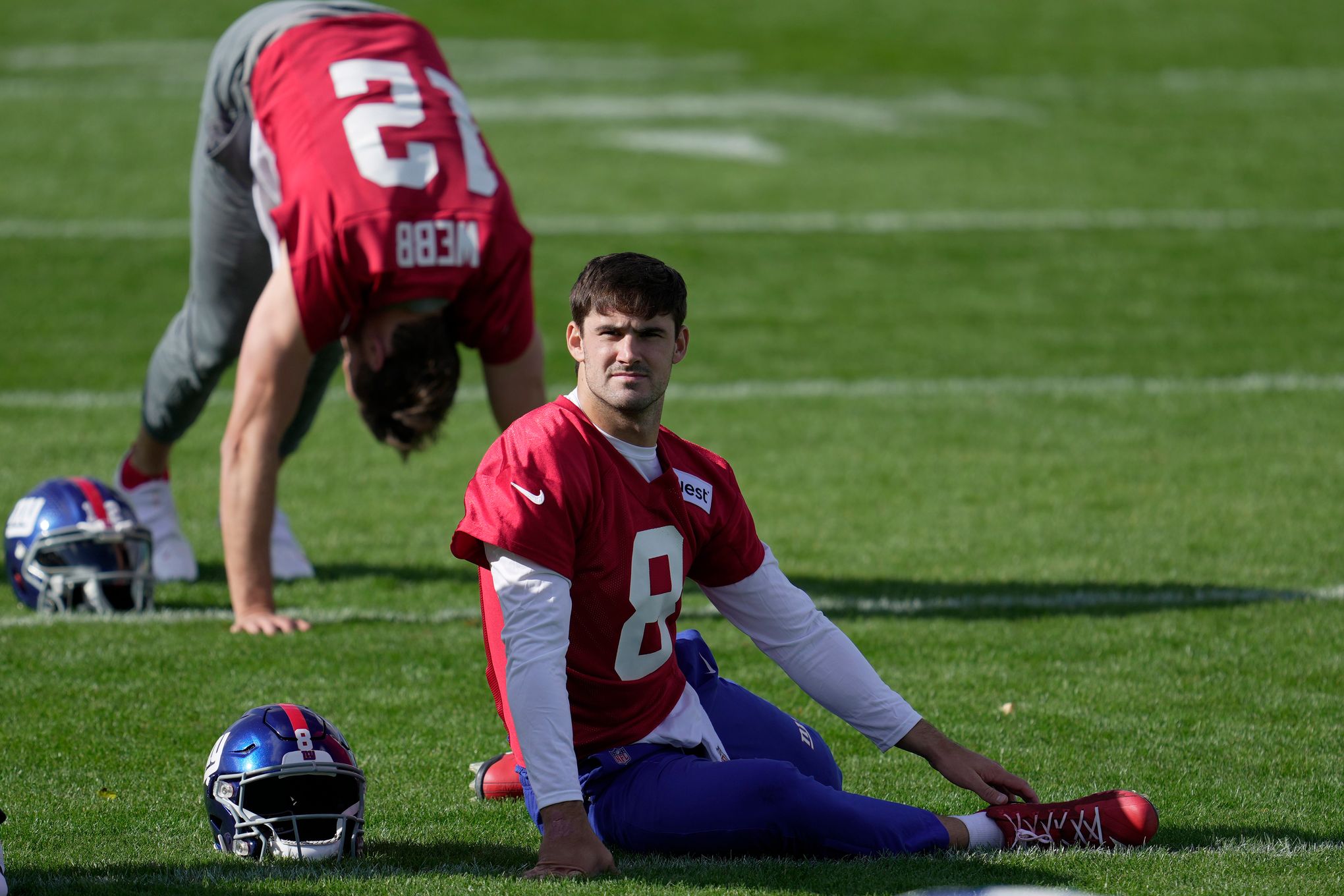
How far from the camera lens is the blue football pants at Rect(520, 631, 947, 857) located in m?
3.72

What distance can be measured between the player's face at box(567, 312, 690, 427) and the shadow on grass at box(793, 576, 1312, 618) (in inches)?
103

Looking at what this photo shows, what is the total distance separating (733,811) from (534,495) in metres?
0.82

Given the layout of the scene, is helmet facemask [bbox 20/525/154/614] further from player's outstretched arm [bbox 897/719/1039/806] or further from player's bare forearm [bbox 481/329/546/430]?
player's outstretched arm [bbox 897/719/1039/806]

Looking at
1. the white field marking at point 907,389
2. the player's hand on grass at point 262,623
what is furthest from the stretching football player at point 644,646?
the white field marking at point 907,389

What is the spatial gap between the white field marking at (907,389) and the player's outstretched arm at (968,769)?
6.06 metres

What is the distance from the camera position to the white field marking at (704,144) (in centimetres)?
1702

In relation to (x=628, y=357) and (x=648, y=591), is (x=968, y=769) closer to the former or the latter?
(x=648, y=591)

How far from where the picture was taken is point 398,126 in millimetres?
5703

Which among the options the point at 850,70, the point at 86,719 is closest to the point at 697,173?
the point at 850,70

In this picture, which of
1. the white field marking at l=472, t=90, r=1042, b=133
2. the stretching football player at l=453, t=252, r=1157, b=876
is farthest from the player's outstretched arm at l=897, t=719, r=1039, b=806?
the white field marking at l=472, t=90, r=1042, b=133

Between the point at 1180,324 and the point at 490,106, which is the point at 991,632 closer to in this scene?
the point at 1180,324

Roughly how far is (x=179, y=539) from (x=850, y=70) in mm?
17451

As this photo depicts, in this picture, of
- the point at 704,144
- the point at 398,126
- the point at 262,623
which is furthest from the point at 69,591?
the point at 704,144

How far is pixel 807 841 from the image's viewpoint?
12.3 ft
